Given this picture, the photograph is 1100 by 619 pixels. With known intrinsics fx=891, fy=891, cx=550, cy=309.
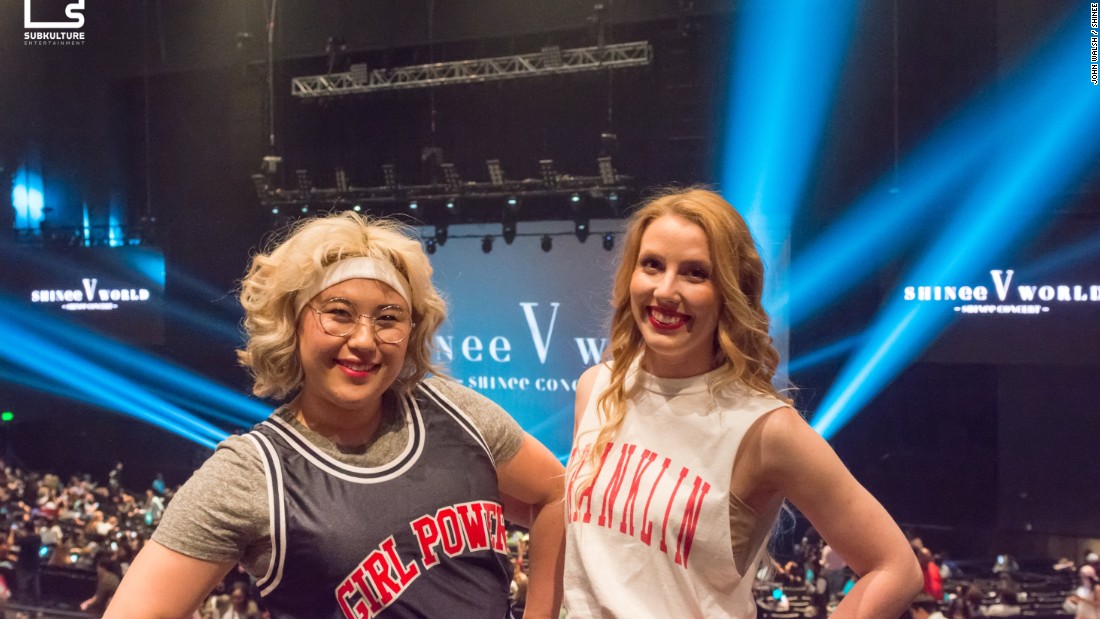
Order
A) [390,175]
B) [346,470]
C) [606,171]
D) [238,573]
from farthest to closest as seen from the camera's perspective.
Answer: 1. [390,175]
2. [606,171]
3. [238,573]
4. [346,470]

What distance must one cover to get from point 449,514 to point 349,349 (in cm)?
31

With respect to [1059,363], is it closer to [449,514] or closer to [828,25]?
[828,25]

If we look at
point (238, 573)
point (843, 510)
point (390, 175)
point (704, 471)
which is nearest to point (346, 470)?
point (704, 471)

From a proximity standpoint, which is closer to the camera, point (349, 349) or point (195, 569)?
point (195, 569)

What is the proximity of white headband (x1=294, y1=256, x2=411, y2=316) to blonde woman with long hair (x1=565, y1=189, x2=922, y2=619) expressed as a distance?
1.39 ft

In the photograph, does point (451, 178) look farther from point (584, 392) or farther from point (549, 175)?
point (584, 392)

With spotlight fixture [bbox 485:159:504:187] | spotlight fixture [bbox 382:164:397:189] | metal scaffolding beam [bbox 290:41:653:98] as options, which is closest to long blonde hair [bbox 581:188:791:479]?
metal scaffolding beam [bbox 290:41:653:98]

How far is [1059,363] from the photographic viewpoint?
6.37 metres

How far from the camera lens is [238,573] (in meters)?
6.88

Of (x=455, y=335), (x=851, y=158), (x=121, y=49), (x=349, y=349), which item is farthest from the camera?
(x=455, y=335)

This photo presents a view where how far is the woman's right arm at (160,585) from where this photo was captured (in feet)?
4.03

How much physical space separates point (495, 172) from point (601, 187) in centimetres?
95

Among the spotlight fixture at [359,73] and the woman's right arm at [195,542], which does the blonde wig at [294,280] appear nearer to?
the woman's right arm at [195,542]

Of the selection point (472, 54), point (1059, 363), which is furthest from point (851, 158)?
point (472, 54)
